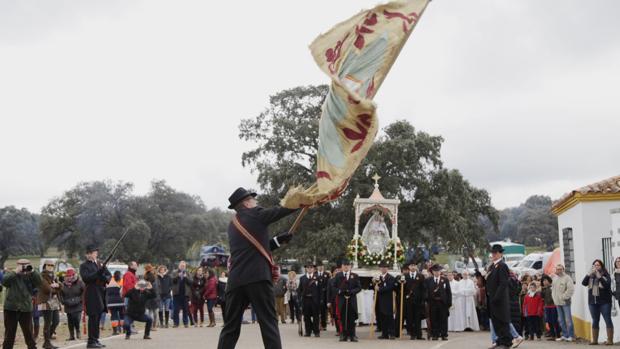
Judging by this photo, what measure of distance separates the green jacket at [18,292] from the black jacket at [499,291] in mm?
8064

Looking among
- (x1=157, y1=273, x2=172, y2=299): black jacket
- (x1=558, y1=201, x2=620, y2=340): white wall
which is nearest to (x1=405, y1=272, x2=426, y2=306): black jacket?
(x1=558, y1=201, x2=620, y2=340): white wall

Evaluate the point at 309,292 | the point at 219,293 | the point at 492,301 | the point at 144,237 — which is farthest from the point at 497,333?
A: the point at 144,237

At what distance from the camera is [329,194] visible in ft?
23.8

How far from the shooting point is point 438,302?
18.7 meters

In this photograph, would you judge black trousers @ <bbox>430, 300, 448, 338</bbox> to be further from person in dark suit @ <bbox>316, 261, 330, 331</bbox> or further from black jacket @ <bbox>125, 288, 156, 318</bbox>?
black jacket @ <bbox>125, 288, 156, 318</bbox>

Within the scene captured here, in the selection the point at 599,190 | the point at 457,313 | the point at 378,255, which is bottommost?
the point at 457,313

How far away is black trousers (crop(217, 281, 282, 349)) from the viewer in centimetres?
763

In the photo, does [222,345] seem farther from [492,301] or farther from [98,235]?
[98,235]

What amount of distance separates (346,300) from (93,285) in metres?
6.31

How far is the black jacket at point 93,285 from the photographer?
14.2 meters

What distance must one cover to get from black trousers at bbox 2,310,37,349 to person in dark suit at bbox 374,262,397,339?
8.72 m

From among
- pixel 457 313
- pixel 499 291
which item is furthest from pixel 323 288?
pixel 499 291

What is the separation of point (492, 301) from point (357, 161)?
22.4 ft

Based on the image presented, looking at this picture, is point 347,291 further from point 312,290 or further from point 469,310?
point 469,310
